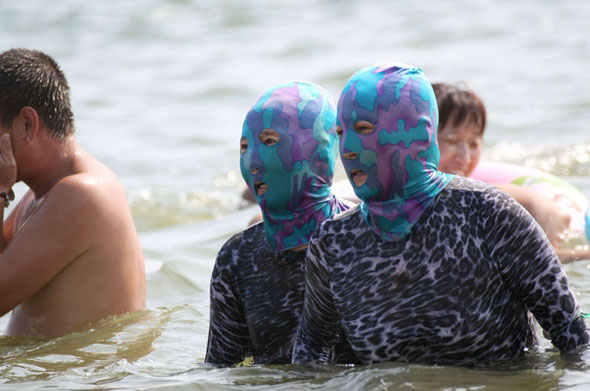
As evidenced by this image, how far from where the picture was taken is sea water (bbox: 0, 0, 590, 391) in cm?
373

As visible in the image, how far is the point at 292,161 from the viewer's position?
3.19 m

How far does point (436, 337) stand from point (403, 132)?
66 cm

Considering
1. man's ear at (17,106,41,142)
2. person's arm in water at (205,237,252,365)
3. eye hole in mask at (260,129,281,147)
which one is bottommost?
person's arm in water at (205,237,252,365)

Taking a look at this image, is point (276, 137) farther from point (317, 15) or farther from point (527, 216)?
point (317, 15)

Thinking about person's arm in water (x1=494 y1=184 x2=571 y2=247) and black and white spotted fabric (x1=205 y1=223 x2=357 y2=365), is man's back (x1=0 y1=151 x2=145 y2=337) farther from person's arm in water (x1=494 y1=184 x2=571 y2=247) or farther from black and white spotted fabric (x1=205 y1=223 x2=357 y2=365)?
person's arm in water (x1=494 y1=184 x2=571 y2=247)

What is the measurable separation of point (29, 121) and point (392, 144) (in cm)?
199

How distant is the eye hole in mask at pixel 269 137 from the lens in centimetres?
320

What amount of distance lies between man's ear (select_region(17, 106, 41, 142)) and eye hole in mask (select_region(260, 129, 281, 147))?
146cm

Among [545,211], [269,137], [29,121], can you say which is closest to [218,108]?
[545,211]

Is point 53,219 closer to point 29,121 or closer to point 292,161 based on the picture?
point 29,121

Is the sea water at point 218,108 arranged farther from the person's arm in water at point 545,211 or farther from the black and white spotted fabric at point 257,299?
the person's arm in water at point 545,211

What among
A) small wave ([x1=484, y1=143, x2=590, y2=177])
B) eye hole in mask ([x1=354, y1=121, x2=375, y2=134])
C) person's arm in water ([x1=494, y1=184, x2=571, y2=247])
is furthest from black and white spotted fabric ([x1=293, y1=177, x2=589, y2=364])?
small wave ([x1=484, y1=143, x2=590, y2=177])

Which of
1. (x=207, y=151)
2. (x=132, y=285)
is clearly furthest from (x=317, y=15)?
(x=132, y=285)

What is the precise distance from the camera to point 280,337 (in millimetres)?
3359
